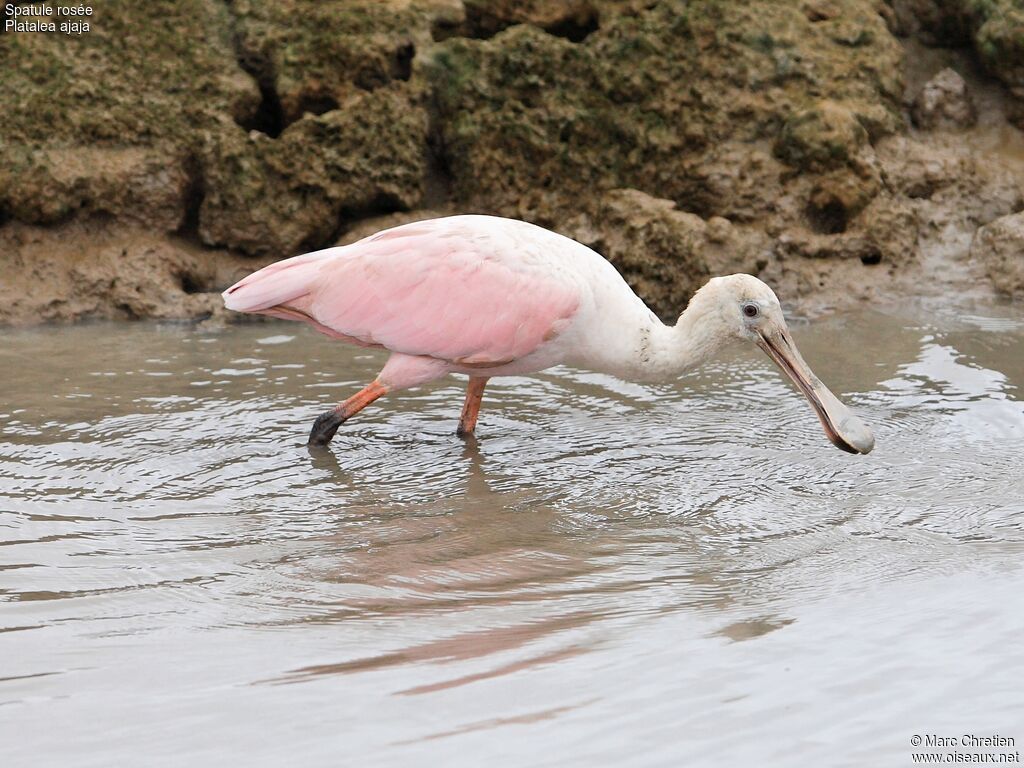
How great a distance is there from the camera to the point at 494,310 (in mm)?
6184

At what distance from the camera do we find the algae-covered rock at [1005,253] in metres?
8.66

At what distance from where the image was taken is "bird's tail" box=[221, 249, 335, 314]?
6.40m

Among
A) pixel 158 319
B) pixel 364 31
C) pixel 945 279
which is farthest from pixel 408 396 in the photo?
pixel 945 279

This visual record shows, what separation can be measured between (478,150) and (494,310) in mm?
3012

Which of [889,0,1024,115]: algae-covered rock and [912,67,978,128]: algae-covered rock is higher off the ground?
[889,0,1024,115]: algae-covered rock

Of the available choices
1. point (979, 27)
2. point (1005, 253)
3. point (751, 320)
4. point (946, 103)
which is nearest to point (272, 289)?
point (751, 320)

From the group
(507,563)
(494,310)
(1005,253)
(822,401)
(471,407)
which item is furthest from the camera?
(1005,253)

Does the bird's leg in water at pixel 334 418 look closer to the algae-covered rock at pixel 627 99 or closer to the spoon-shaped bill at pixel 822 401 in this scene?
the spoon-shaped bill at pixel 822 401

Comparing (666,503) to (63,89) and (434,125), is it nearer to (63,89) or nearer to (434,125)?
(434,125)

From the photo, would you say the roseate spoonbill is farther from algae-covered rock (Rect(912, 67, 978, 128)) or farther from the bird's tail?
algae-covered rock (Rect(912, 67, 978, 128))

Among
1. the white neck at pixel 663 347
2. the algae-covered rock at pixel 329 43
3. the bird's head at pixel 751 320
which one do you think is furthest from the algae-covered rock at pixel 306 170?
the bird's head at pixel 751 320

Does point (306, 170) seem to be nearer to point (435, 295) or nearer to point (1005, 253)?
point (435, 295)

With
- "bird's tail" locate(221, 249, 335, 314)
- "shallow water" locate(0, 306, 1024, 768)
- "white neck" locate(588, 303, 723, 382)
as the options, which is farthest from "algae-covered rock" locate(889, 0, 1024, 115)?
"bird's tail" locate(221, 249, 335, 314)

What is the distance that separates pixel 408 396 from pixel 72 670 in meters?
3.87
